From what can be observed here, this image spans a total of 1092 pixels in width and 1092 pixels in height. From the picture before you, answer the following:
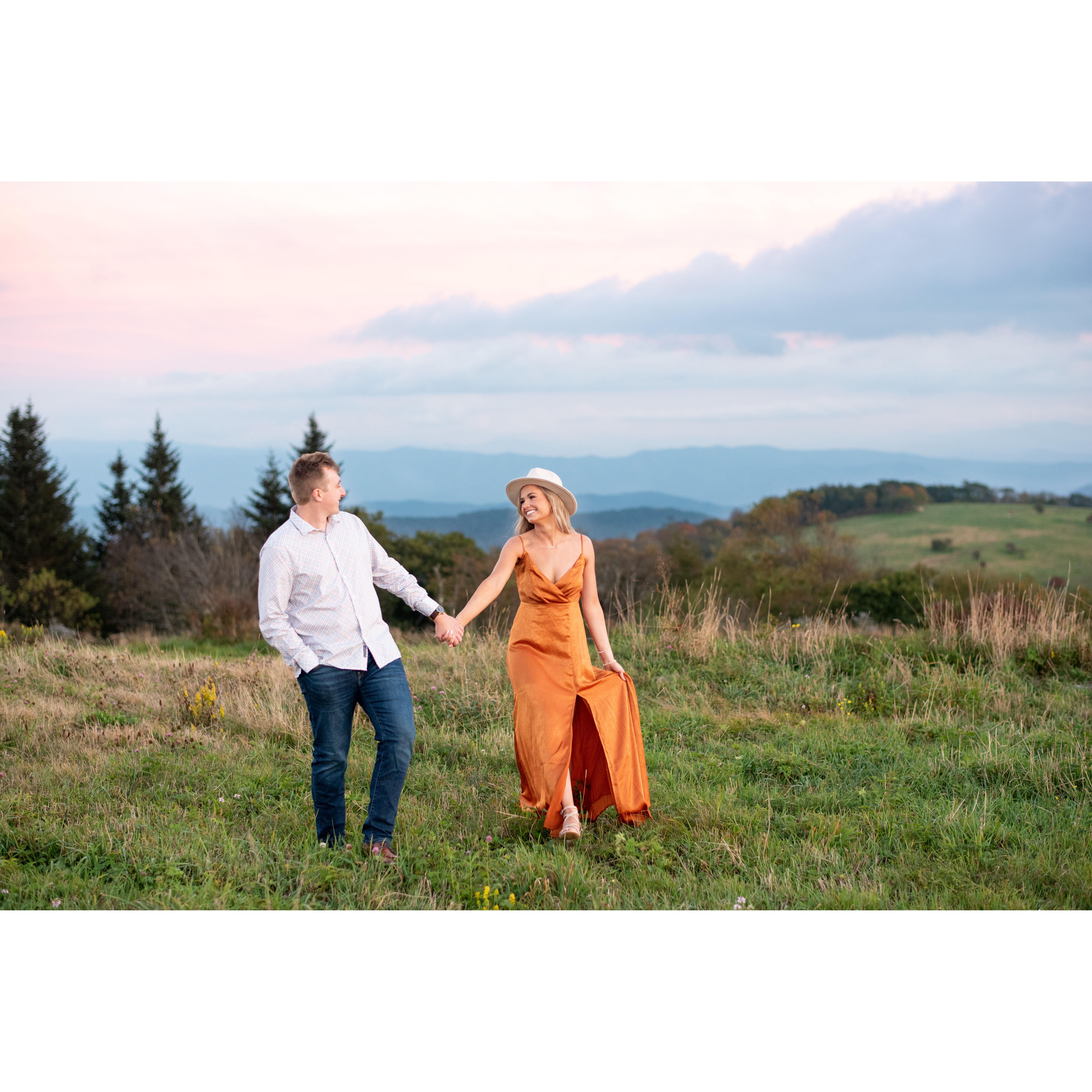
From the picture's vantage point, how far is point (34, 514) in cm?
5150

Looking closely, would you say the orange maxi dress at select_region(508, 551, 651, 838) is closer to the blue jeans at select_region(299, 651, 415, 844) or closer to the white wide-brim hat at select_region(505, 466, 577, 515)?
the white wide-brim hat at select_region(505, 466, 577, 515)

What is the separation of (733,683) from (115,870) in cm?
530

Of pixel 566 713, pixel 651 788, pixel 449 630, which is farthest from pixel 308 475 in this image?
pixel 651 788

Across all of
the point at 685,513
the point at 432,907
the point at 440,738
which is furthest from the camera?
the point at 685,513

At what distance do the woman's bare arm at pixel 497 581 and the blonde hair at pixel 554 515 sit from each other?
0.08 meters

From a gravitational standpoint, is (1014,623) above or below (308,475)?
below

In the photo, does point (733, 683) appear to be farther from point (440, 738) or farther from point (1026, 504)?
point (1026, 504)

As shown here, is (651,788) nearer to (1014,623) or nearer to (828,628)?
(828,628)

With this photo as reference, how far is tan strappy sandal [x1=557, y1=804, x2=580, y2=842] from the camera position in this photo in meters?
4.31

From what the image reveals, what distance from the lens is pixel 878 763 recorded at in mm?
5629

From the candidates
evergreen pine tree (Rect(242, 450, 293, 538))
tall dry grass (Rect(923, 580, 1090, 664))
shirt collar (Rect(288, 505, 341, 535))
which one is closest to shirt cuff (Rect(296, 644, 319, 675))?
shirt collar (Rect(288, 505, 341, 535))

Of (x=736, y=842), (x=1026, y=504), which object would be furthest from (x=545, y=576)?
(x=1026, y=504)

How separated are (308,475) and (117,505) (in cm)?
6402

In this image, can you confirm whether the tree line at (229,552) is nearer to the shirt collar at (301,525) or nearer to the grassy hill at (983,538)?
the grassy hill at (983,538)
